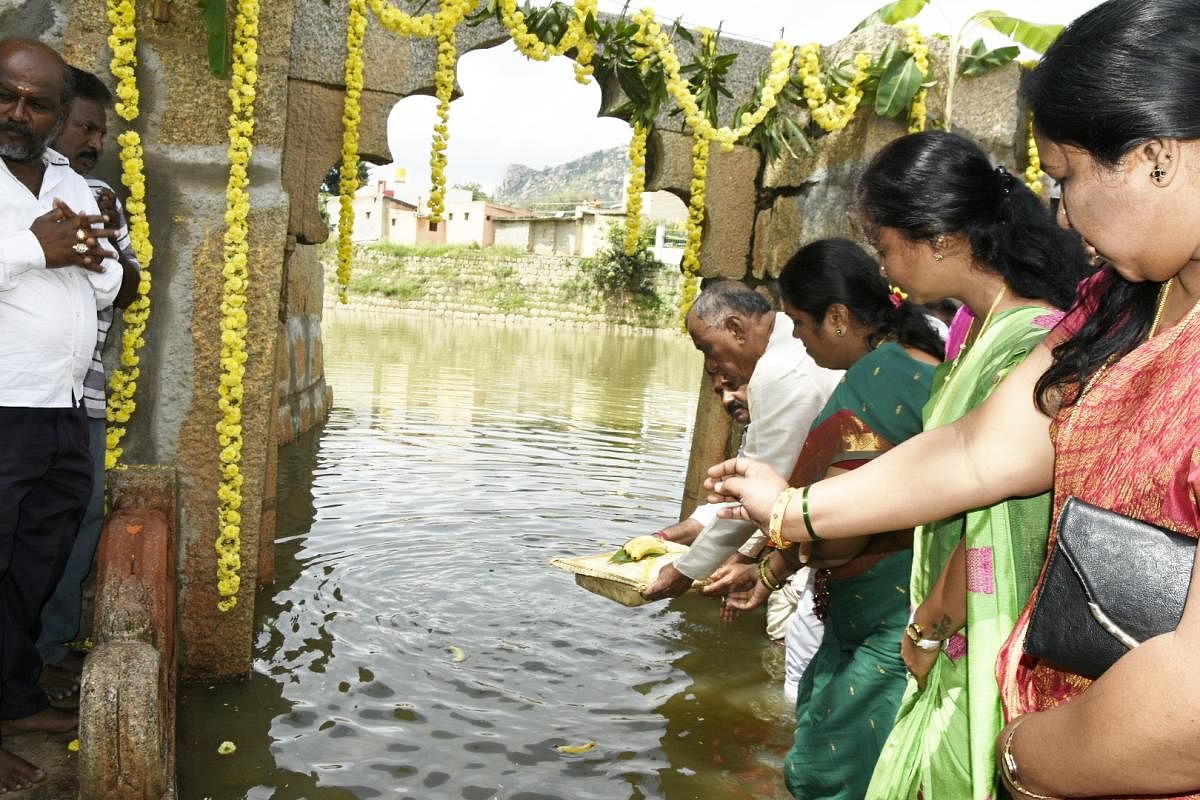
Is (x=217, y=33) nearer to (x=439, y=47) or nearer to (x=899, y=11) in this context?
(x=439, y=47)

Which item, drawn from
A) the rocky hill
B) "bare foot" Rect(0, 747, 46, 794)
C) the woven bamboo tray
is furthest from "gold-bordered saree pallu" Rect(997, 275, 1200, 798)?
the rocky hill

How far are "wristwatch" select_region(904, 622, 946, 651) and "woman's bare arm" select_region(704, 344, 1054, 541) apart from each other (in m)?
0.27

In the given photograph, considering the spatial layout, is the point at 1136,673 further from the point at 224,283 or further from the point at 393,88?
the point at 393,88

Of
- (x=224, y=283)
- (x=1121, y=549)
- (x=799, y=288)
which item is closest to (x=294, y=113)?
(x=224, y=283)

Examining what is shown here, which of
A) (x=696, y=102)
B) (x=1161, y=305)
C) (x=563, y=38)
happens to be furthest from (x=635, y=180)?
(x=1161, y=305)

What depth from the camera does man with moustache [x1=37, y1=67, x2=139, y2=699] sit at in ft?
11.7

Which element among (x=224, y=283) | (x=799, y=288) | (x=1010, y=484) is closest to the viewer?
(x=1010, y=484)

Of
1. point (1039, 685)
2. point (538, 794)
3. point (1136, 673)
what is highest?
point (1136, 673)

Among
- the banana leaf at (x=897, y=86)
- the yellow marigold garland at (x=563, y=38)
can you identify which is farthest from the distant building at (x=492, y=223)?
the yellow marigold garland at (x=563, y=38)

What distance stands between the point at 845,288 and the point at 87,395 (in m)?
2.57

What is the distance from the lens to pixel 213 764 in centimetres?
358

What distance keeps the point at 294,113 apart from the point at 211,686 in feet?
8.50

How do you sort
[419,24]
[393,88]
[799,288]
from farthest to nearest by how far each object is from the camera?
[393,88], [419,24], [799,288]

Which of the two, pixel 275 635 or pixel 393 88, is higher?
pixel 393 88
